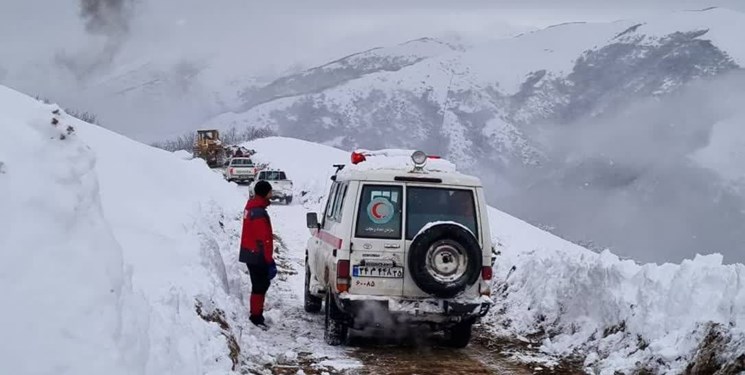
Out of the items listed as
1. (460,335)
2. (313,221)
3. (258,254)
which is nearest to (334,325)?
(258,254)

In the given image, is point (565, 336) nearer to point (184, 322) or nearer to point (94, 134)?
point (184, 322)

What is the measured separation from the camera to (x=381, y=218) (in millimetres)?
8664

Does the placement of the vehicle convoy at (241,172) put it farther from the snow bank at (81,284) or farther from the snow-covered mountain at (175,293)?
the snow bank at (81,284)

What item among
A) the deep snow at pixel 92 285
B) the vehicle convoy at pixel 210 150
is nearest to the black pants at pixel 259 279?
the deep snow at pixel 92 285

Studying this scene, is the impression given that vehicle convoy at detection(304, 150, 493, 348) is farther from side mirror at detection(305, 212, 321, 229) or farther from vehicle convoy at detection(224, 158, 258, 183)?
vehicle convoy at detection(224, 158, 258, 183)

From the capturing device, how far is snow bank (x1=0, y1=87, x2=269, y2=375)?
4.45 m

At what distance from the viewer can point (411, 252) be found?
26.9ft

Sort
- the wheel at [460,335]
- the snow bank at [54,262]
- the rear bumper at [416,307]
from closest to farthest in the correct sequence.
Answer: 1. the snow bank at [54,262]
2. the rear bumper at [416,307]
3. the wheel at [460,335]

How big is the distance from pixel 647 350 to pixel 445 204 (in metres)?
2.79

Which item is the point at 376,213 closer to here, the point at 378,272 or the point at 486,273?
the point at 378,272

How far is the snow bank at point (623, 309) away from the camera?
6742 millimetres

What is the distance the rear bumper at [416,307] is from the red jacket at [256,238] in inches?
62.0

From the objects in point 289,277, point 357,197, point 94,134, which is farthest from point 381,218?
point 94,134

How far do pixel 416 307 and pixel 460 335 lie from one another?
1.07 metres
